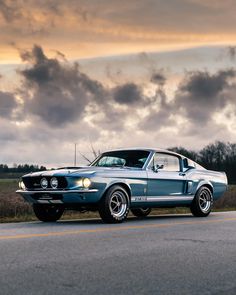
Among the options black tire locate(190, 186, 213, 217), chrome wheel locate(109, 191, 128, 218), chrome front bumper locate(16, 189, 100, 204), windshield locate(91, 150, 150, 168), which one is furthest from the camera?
black tire locate(190, 186, 213, 217)

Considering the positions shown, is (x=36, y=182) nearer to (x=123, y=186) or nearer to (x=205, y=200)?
(x=123, y=186)

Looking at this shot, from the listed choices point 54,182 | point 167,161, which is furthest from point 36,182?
point 167,161

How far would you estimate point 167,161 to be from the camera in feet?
47.2

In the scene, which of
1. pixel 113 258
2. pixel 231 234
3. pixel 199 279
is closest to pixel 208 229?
pixel 231 234

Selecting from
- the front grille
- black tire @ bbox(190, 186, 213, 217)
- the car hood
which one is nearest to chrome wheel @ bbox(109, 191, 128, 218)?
the car hood

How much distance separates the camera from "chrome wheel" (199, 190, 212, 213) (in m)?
15.0

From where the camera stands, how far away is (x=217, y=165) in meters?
114

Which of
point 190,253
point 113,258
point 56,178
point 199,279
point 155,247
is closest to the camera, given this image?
point 199,279

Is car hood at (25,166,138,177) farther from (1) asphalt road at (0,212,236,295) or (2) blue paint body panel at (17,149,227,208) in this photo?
(1) asphalt road at (0,212,236,295)

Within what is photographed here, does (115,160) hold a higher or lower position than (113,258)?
higher

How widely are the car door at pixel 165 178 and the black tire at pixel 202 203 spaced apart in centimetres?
60

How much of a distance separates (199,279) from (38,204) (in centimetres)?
709

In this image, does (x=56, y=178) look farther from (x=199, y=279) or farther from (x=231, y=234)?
(x=199, y=279)

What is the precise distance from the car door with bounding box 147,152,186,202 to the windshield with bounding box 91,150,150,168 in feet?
0.87
